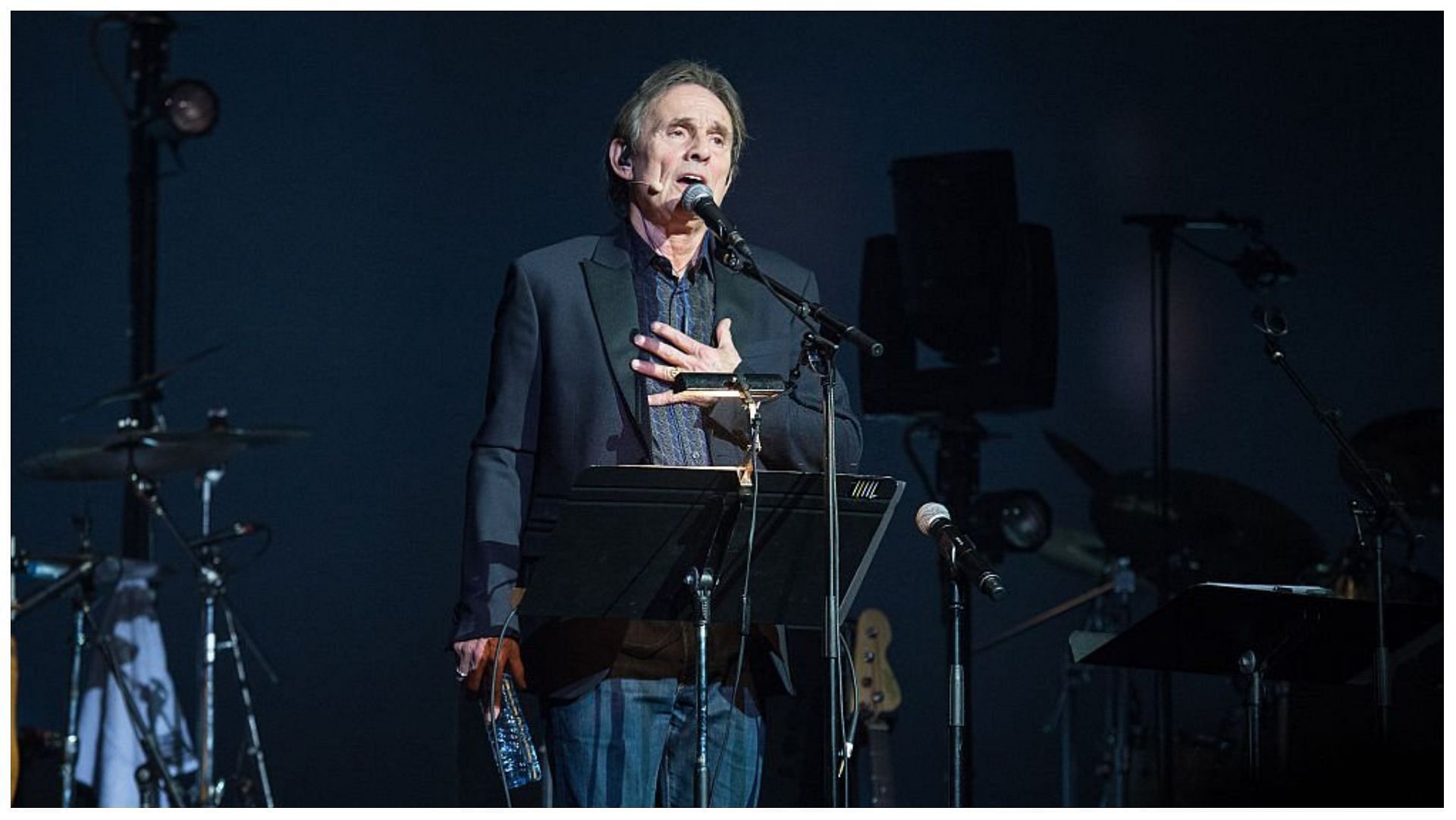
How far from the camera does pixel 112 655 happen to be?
5105mm

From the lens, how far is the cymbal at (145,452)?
4934mm

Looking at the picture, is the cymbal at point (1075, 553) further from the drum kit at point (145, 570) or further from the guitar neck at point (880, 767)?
the drum kit at point (145, 570)

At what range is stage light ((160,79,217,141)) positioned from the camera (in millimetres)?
5398

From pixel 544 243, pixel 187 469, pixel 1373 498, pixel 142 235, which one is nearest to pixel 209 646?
pixel 187 469

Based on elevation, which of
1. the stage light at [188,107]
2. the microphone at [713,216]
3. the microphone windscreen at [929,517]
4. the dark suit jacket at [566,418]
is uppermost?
the stage light at [188,107]

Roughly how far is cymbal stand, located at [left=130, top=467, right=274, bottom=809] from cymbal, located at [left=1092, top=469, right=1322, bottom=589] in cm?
279

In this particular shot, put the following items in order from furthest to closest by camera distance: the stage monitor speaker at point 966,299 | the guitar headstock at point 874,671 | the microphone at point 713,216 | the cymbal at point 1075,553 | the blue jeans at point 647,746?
the cymbal at point 1075,553
the stage monitor speaker at point 966,299
the guitar headstock at point 874,671
the blue jeans at point 647,746
the microphone at point 713,216

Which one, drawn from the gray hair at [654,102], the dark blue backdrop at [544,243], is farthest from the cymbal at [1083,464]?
the gray hair at [654,102]

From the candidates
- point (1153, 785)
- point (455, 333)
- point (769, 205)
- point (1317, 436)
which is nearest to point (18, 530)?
point (455, 333)

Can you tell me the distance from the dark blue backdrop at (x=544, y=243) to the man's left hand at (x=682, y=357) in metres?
2.72

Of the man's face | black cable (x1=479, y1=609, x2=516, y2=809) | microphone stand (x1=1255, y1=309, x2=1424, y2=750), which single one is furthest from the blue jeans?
microphone stand (x1=1255, y1=309, x2=1424, y2=750)

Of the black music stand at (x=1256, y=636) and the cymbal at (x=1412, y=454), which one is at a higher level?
the cymbal at (x=1412, y=454)

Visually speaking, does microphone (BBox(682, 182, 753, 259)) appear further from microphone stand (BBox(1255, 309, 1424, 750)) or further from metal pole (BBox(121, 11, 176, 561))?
metal pole (BBox(121, 11, 176, 561))

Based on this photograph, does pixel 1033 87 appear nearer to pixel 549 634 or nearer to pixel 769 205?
pixel 769 205
